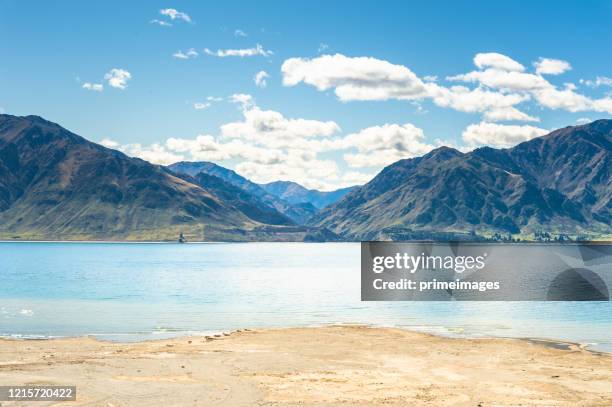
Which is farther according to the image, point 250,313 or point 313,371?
point 250,313

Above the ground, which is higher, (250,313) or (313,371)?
(313,371)

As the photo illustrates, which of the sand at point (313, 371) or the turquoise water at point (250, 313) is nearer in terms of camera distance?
the sand at point (313, 371)

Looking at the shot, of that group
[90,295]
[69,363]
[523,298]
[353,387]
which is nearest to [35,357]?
[69,363]

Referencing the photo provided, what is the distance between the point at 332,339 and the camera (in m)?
56.0

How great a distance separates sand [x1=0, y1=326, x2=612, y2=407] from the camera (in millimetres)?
33031

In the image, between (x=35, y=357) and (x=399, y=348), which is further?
(x=399, y=348)

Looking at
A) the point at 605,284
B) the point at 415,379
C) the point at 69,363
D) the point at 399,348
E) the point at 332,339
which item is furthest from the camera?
the point at 605,284

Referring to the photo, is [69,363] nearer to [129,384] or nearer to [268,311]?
[129,384]

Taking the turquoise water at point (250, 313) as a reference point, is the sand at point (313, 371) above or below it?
above

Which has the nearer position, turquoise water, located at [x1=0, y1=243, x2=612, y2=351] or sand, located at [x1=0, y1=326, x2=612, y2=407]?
sand, located at [x1=0, y1=326, x2=612, y2=407]

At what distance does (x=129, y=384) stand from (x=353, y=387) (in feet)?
44.0

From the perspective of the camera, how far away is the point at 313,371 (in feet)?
134

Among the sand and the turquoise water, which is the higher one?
the sand

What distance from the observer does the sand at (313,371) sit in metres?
33.0
